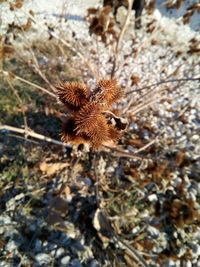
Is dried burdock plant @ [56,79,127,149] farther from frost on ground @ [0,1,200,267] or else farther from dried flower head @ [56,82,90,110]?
frost on ground @ [0,1,200,267]

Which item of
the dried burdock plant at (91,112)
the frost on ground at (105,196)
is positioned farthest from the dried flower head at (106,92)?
the frost on ground at (105,196)

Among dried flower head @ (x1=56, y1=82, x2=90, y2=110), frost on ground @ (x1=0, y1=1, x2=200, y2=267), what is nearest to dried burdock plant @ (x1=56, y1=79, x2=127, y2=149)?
dried flower head @ (x1=56, y1=82, x2=90, y2=110)

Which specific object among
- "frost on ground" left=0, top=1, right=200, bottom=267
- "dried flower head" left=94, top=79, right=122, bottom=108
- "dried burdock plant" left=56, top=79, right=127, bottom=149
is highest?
"dried flower head" left=94, top=79, right=122, bottom=108

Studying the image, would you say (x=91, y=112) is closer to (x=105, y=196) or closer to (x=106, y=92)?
(x=106, y=92)

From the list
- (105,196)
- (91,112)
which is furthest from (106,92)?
(105,196)

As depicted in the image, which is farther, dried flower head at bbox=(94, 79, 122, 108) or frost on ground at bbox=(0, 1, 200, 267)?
frost on ground at bbox=(0, 1, 200, 267)

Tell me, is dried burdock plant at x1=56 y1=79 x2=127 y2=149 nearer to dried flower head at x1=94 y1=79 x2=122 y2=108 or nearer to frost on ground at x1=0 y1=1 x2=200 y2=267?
dried flower head at x1=94 y1=79 x2=122 y2=108

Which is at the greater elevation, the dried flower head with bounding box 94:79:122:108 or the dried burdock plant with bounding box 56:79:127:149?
the dried flower head with bounding box 94:79:122:108

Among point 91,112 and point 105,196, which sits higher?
point 91,112

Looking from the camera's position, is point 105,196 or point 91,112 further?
point 105,196
